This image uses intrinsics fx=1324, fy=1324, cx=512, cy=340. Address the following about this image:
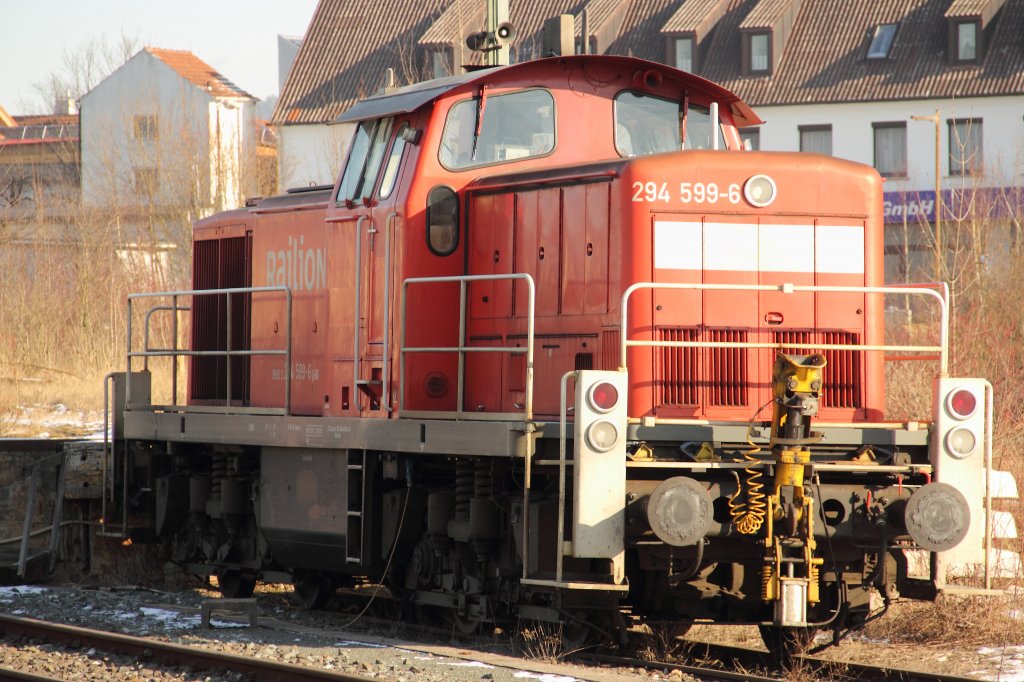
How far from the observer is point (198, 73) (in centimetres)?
4750

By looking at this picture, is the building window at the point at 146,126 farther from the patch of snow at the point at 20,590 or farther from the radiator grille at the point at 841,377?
the radiator grille at the point at 841,377

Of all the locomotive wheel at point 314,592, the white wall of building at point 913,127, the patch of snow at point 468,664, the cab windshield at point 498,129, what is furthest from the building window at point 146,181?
the patch of snow at point 468,664

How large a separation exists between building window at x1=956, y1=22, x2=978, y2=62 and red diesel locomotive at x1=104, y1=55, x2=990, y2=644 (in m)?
32.0

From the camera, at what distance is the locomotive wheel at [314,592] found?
10625 millimetres

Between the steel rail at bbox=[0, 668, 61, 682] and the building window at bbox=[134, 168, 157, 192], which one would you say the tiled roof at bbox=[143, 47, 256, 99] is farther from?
the steel rail at bbox=[0, 668, 61, 682]

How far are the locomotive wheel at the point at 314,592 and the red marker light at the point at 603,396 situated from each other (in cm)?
411

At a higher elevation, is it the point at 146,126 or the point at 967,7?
the point at 967,7

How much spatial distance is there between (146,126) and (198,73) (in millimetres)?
13906

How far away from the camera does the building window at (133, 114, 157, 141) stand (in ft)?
110

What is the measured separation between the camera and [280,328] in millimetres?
10734

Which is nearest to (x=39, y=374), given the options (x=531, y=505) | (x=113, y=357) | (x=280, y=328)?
(x=113, y=357)

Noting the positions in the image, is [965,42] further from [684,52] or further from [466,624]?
[466,624]

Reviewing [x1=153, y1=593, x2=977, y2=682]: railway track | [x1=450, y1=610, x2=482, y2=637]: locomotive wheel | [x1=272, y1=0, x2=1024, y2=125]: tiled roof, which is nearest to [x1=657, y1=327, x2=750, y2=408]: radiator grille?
[x1=153, y1=593, x2=977, y2=682]: railway track

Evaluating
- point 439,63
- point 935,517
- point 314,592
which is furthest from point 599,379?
point 439,63
